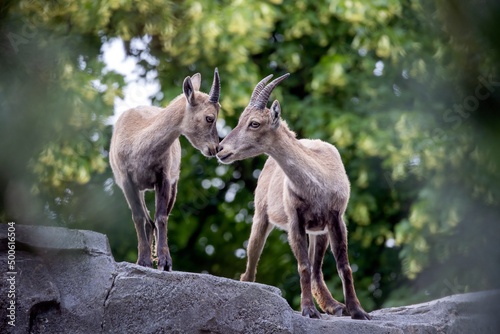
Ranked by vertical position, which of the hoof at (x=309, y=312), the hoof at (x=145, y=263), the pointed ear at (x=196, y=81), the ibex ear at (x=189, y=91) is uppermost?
the ibex ear at (x=189, y=91)

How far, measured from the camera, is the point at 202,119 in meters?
7.29

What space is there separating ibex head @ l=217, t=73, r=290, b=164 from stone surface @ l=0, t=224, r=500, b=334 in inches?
58.3

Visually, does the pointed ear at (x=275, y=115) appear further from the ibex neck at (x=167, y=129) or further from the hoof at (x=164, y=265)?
the hoof at (x=164, y=265)

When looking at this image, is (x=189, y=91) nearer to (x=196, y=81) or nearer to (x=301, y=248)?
(x=196, y=81)

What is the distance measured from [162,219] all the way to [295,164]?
1644 millimetres

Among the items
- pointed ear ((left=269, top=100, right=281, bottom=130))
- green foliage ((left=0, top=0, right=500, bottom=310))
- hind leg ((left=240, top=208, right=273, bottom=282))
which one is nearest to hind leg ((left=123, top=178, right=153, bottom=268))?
green foliage ((left=0, top=0, right=500, bottom=310))

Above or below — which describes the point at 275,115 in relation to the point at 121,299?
above

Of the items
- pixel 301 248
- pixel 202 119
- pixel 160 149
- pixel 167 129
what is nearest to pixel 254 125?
pixel 202 119

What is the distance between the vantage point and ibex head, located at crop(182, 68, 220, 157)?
7.27 m

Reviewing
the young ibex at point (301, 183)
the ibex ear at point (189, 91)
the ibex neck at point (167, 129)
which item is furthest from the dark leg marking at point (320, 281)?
the ibex ear at point (189, 91)

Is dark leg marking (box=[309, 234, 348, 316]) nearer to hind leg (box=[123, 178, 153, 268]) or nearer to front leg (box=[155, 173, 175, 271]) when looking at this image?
front leg (box=[155, 173, 175, 271])

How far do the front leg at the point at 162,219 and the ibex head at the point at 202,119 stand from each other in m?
0.60

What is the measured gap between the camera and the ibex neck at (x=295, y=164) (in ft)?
23.9

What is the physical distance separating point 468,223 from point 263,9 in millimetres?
10360
